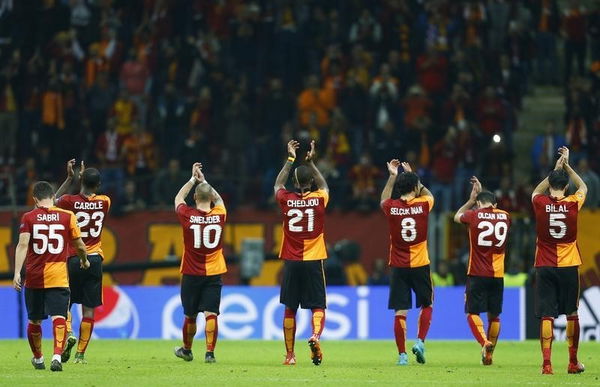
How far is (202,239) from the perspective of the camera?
61.9 ft

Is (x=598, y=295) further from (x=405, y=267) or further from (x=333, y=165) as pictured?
(x=405, y=267)

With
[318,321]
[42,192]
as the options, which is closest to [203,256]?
[318,321]

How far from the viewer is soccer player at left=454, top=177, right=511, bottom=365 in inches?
749

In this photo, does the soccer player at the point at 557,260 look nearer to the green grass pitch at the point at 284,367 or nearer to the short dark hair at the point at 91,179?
the green grass pitch at the point at 284,367

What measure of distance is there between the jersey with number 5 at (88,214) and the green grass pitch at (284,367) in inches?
57.8

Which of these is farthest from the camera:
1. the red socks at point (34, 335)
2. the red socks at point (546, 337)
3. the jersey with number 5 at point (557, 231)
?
the jersey with number 5 at point (557, 231)

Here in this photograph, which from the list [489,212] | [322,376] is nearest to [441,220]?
[489,212]

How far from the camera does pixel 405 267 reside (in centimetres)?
1875

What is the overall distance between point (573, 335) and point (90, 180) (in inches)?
236

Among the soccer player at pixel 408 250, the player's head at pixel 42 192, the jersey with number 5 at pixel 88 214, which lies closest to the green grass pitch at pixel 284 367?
the soccer player at pixel 408 250

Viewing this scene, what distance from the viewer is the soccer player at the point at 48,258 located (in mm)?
16734

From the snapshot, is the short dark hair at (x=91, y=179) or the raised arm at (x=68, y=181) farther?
the short dark hair at (x=91, y=179)

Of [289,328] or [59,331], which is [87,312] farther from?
[289,328]

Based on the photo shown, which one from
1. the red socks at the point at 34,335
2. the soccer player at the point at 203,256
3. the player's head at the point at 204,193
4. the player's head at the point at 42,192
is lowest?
the red socks at the point at 34,335
